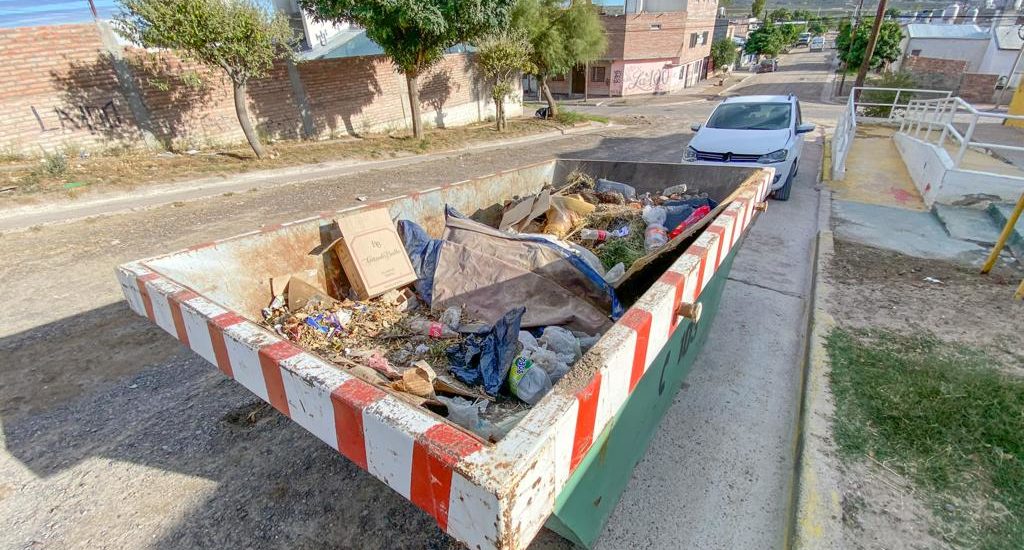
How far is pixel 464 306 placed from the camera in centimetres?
295

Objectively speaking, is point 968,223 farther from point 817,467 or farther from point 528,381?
point 528,381

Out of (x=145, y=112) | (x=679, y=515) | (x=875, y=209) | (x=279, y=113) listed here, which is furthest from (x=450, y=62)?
(x=679, y=515)

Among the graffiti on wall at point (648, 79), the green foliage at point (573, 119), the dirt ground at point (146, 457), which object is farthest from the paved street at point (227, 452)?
the graffiti on wall at point (648, 79)

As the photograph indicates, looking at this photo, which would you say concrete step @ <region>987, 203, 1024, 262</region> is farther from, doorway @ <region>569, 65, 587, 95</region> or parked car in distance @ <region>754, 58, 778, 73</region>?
parked car in distance @ <region>754, 58, 778, 73</region>

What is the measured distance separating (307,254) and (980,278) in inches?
→ 253

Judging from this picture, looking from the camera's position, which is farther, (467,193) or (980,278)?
(980,278)

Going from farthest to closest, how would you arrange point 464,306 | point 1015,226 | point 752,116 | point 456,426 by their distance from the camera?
point 752,116 < point 1015,226 < point 464,306 < point 456,426

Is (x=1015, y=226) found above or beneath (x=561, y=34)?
beneath

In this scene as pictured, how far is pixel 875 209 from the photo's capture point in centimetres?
698

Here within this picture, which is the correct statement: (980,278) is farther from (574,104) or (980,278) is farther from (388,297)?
(574,104)

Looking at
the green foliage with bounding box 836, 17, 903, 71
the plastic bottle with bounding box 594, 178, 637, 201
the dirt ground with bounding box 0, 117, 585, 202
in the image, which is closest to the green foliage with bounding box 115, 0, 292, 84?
the dirt ground with bounding box 0, 117, 585, 202

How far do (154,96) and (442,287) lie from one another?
11.7 metres

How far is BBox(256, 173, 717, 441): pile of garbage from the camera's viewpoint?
215cm

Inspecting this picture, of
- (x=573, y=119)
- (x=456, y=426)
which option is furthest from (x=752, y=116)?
(x=573, y=119)
